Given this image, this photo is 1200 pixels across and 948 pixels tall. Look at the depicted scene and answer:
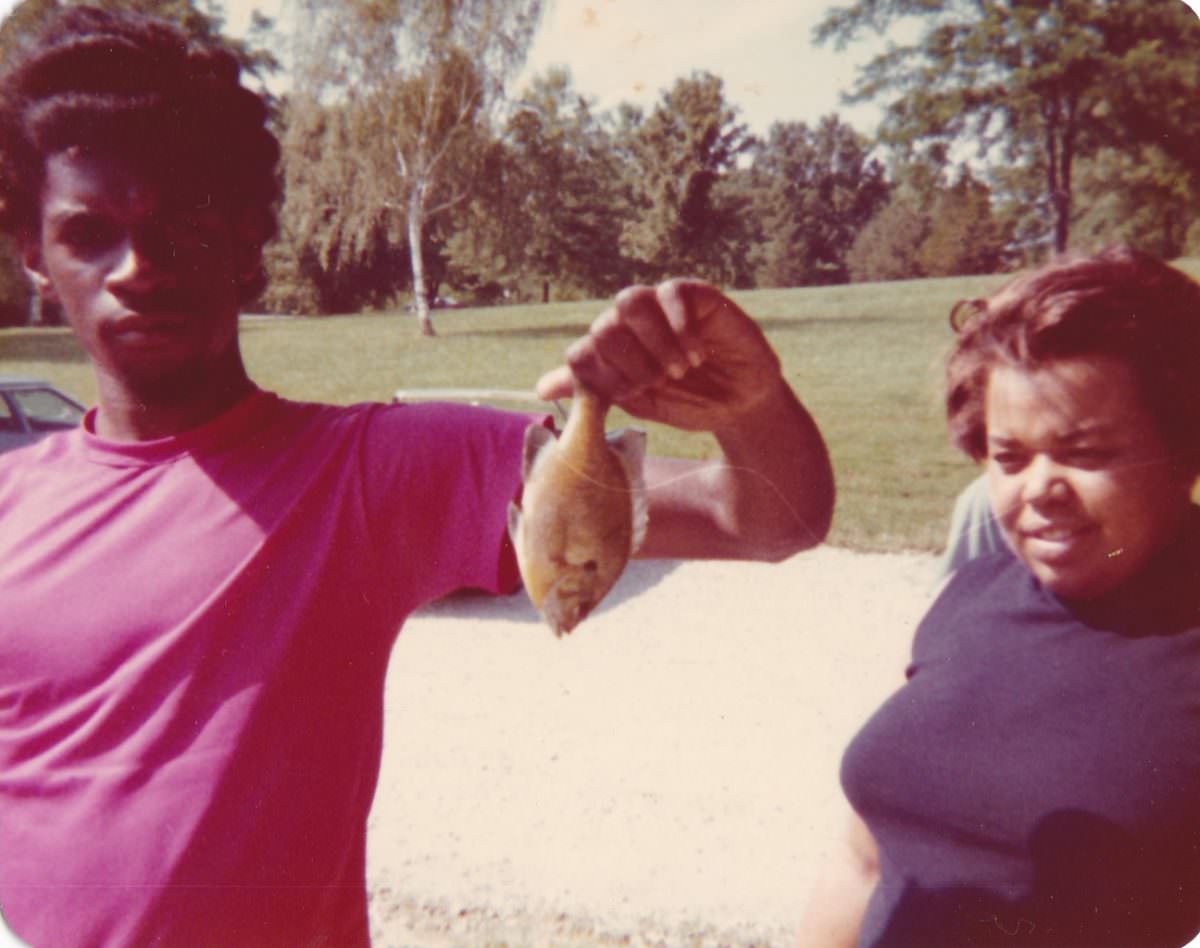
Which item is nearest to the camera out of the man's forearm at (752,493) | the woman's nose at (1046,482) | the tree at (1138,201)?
the man's forearm at (752,493)

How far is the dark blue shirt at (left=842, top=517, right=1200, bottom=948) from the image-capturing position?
46.4 inches

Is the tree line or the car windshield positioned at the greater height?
the tree line

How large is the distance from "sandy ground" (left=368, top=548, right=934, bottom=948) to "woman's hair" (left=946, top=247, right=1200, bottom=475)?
1.20m

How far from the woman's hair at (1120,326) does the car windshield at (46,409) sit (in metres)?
5.27

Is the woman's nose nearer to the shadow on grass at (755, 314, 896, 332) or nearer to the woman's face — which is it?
the woman's face

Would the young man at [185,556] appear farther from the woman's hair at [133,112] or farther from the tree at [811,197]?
the tree at [811,197]

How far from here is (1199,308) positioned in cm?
115

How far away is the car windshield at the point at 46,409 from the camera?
5512 mm

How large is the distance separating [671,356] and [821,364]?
3249 millimetres

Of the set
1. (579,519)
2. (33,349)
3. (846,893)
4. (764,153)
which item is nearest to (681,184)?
(764,153)

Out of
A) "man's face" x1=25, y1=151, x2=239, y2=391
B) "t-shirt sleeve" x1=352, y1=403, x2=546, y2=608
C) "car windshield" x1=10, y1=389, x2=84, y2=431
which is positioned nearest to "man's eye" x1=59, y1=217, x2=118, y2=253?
"man's face" x1=25, y1=151, x2=239, y2=391

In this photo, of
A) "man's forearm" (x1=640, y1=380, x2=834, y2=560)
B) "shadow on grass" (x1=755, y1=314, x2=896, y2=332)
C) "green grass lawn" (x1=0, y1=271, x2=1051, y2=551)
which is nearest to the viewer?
"man's forearm" (x1=640, y1=380, x2=834, y2=560)

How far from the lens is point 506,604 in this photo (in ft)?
17.0

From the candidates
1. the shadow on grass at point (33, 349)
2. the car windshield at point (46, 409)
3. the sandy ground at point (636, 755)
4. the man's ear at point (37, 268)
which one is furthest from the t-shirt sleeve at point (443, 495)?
the shadow on grass at point (33, 349)
